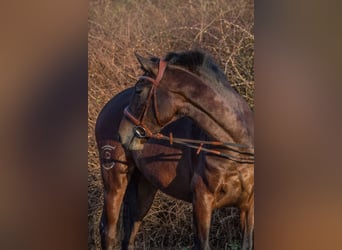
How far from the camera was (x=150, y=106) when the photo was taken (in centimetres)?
289

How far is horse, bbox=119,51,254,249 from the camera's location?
2.88m

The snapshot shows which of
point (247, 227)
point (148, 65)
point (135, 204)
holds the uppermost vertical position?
point (148, 65)

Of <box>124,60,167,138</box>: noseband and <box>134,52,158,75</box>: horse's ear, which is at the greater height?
<box>134,52,158,75</box>: horse's ear

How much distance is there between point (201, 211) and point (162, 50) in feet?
3.19

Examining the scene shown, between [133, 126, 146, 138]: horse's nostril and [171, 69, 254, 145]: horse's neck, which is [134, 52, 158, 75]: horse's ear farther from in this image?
[133, 126, 146, 138]: horse's nostril

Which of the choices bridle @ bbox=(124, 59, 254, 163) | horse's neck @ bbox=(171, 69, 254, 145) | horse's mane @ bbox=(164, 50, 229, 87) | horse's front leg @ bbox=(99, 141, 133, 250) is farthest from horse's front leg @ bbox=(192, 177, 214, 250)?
horse's mane @ bbox=(164, 50, 229, 87)

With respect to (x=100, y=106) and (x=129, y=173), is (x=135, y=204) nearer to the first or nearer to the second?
(x=129, y=173)

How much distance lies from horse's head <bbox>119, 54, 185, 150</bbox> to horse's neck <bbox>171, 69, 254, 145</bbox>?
0.08 meters

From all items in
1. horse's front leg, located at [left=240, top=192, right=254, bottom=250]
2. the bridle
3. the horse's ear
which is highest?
the horse's ear

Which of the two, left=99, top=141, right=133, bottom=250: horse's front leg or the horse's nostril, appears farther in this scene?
left=99, top=141, right=133, bottom=250: horse's front leg
